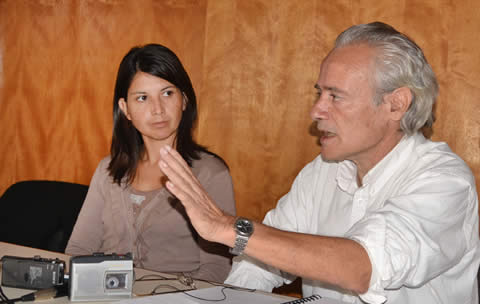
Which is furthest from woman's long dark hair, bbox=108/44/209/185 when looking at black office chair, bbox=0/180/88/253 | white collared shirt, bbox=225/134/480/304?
white collared shirt, bbox=225/134/480/304

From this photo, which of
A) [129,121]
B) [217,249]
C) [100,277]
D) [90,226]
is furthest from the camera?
[129,121]

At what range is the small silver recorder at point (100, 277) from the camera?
1497 millimetres

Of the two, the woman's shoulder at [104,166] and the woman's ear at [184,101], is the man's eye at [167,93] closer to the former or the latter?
the woman's ear at [184,101]

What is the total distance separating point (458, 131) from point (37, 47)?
2.72 metres

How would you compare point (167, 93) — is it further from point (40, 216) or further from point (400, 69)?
point (400, 69)

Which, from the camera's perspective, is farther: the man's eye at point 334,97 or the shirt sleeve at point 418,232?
the man's eye at point 334,97

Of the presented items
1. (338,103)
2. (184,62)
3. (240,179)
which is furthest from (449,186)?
(184,62)

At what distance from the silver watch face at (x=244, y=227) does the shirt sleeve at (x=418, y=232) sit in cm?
26

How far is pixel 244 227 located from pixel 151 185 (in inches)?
45.2

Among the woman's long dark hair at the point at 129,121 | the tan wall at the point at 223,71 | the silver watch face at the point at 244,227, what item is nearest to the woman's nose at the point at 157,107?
the woman's long dark hair at the point at 129,121

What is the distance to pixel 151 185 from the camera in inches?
98.3

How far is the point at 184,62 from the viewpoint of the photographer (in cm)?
324

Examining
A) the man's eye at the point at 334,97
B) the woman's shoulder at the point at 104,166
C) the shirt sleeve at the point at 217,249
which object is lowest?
the shirt sleeve at the point at 217,249

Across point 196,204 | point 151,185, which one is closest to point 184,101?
point 151,185
